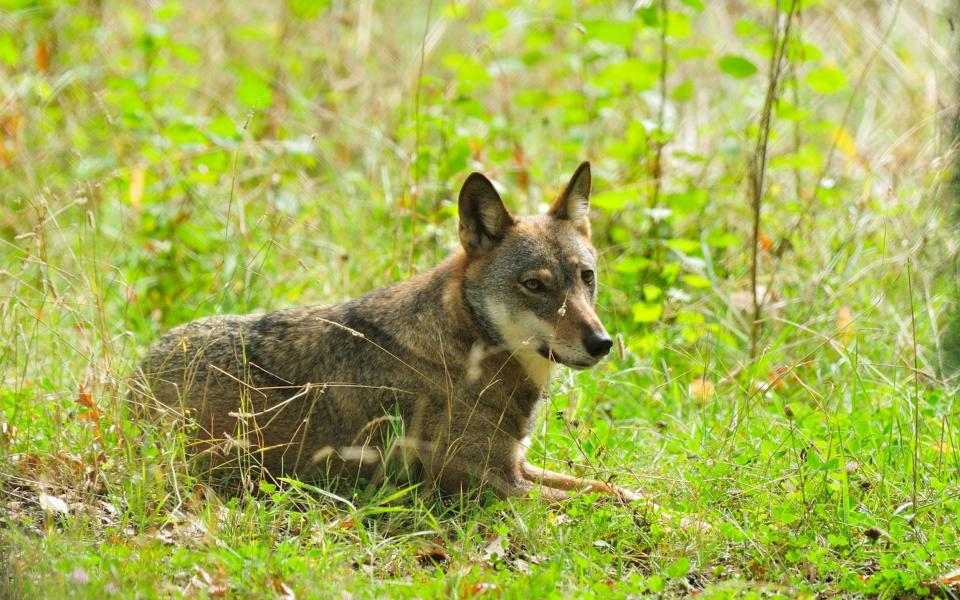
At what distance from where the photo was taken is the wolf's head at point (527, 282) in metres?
5.36

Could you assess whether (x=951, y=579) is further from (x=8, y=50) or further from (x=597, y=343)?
(x=8, y=50)

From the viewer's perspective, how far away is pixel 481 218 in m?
5.67

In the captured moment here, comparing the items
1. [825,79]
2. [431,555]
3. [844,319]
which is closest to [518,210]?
[825,79]

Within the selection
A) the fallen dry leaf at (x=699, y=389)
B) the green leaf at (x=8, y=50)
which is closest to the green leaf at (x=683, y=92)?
the fallen dry leaf at (x=699, y=389)

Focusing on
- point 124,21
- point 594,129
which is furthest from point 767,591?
point 124,21

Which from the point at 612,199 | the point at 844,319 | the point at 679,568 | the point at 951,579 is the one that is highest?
the point at 612,199

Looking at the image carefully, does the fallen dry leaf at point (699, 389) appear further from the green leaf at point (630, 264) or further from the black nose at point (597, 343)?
the black nose at point (597, 343)

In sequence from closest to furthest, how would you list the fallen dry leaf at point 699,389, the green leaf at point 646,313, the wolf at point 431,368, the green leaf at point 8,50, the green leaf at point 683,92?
the wolf at point 431,368 → the fallen dry leaf at point 699,389 → the green leaf at point 646,313 → the green leaf at point 683,92 → the green leaf at point 8,50

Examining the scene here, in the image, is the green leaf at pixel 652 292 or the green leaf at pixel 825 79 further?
the green leaf at pixel 825 79

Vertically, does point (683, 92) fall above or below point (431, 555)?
above

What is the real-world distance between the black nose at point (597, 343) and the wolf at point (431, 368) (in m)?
0.06

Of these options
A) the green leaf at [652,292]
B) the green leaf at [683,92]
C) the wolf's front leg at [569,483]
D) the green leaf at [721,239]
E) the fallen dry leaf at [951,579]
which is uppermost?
the green leaf at [683,92]

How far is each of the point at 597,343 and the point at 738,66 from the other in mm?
3393

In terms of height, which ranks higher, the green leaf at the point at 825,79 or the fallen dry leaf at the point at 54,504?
the green leaf at the point at 825,79
